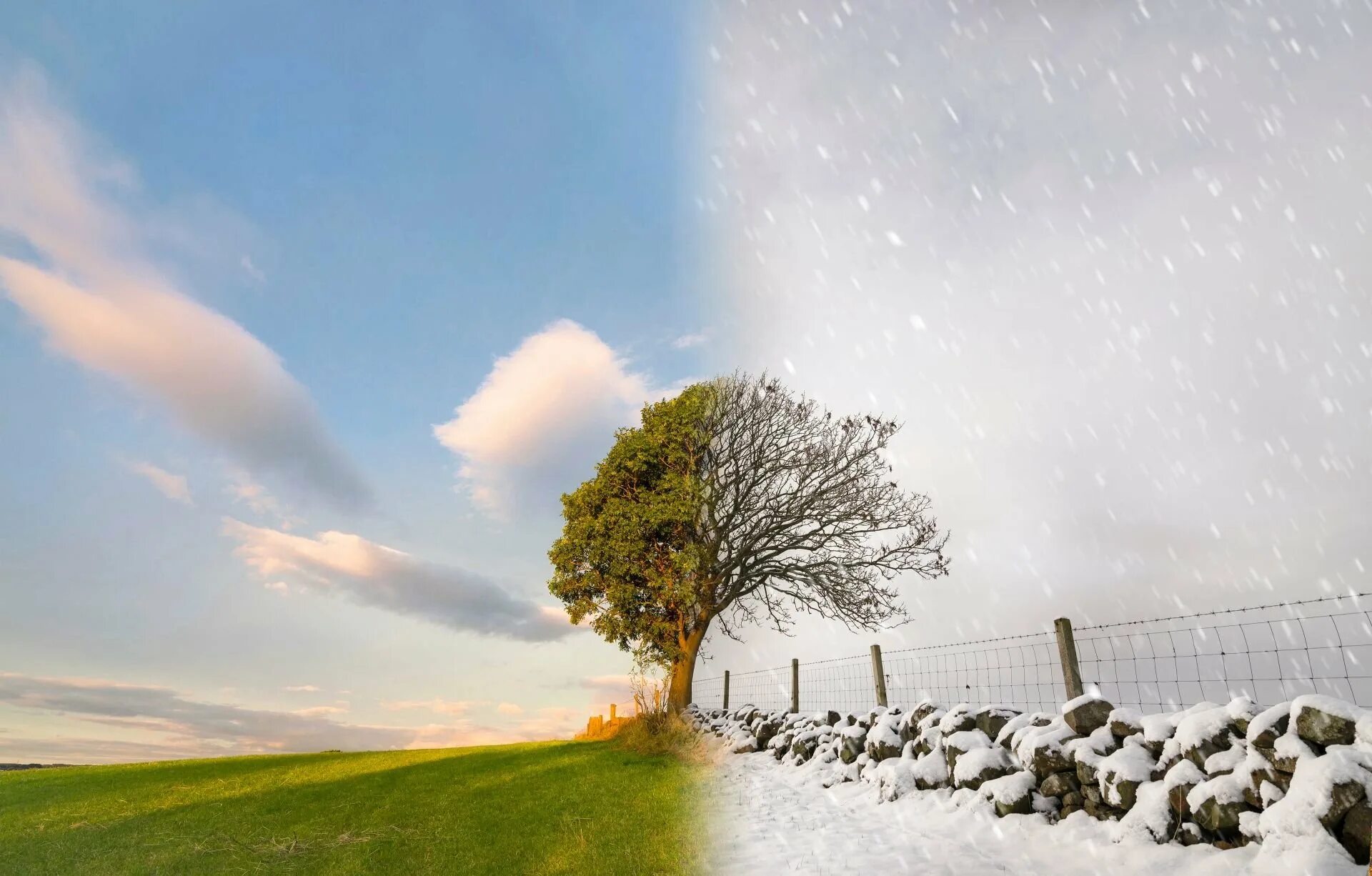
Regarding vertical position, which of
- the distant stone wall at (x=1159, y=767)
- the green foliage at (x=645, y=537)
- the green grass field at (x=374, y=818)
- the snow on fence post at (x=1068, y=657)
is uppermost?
the green foliage at (x=645, y=537)

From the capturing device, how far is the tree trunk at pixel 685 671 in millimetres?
19531

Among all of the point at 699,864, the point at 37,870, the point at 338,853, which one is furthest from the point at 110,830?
the point at 699,864

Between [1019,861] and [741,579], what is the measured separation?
562 inches

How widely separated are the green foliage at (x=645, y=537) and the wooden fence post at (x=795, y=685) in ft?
10.5

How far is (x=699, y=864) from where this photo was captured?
7.50 m

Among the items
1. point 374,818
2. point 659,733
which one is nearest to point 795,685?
point 659,733

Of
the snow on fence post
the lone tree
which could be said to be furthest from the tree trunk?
the snow on fence post

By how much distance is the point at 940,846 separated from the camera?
24.4 ft

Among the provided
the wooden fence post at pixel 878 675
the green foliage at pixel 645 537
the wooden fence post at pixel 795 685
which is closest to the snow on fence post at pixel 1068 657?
the wooden fence post at pixel 878 675

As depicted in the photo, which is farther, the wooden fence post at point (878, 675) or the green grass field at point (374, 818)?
the wooden fence post at point (878, 675)

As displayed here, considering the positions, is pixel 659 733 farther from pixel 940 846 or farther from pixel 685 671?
pixel 940 846

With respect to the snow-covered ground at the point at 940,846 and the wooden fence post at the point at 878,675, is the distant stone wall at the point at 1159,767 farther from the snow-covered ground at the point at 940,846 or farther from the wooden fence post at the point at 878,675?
the wooden fence post at the point at 878,675

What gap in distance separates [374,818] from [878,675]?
9120 millimetres

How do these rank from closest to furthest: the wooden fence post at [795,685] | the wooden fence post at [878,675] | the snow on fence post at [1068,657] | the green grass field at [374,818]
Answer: the green grass field at [374,818] < the snow on fence post at [1068,657] < the wooden fence post at [878,675] < the wooden fence post at [795,685]
